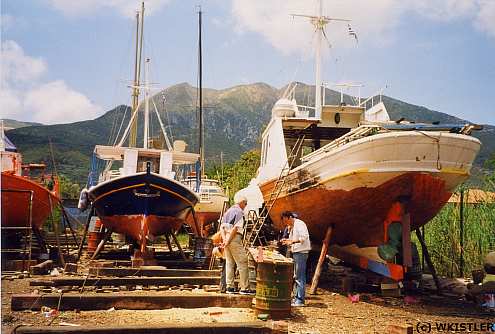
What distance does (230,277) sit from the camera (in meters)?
8.41

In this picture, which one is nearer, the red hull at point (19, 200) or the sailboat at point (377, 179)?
the sailboat at point (377, 179)

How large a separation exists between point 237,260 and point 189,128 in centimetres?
12519

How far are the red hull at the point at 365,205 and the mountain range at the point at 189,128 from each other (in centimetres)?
136

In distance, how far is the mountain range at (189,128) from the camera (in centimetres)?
5372

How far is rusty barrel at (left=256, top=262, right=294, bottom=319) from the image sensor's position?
23.1 feet

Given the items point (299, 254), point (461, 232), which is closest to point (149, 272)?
point (299, 254)

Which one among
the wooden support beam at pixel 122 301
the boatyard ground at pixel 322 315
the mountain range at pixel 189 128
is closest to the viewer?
the boatyard ground at pixel 322 315

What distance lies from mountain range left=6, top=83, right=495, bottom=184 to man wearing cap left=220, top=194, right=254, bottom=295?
3868 millimetres

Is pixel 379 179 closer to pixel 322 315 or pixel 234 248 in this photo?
pixel 322 315

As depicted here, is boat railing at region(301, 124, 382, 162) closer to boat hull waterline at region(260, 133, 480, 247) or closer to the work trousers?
boat hull waterline at region(260, 133, 480, 247)

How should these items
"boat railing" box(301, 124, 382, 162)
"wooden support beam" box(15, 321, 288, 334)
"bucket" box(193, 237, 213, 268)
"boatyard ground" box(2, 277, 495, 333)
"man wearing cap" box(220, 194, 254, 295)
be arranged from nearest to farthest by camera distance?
"wooden support beam" box(15, 321, 288, 334) < "boatyard ground" box(2, 277, 495, 333) < "man wearing cap" box(220, 194, 254, 295) < "boat railing" box(301, 124, 382, 162) < "bucket" box(193, 237, 213, 268)

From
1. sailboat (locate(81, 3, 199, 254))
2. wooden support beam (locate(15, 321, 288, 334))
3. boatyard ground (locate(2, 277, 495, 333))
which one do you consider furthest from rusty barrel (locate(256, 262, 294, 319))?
sailboat (locate(81, 3, 199, 254))

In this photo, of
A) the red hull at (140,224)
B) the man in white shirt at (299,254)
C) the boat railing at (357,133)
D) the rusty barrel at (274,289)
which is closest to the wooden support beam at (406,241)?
the boat railing at (357,133)

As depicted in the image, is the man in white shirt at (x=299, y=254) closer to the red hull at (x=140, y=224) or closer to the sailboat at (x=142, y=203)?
the sailboat at (x=142, y=203)
